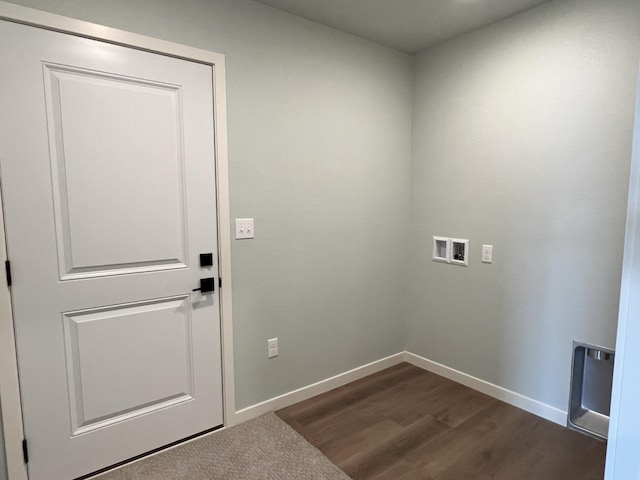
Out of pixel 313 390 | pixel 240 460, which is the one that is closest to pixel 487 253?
pixel 313 390

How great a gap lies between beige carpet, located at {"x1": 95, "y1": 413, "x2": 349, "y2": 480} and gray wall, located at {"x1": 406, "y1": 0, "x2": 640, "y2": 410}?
4.60 ft

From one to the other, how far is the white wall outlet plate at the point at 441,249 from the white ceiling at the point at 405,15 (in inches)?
57.6

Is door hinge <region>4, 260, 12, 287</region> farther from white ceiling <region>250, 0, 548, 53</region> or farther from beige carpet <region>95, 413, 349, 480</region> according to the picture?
white ceiling <region>250, 0, 548, 53</region>

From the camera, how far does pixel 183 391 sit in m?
2.05

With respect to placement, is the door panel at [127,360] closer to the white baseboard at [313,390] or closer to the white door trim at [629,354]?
the white baseboard at [313,390]

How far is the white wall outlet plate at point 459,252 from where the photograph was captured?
2.65 m

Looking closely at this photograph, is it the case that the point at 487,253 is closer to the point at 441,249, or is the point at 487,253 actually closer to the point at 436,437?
the point at 441,249

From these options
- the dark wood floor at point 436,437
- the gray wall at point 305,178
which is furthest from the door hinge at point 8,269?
the dark wood floor at point 436,437

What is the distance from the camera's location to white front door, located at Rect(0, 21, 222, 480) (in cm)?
159

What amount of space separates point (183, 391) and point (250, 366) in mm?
412

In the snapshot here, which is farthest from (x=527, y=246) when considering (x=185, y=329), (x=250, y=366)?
(x=185, y=329)

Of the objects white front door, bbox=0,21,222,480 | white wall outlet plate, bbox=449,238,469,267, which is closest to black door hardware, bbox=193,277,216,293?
white front door, bbox=0,21,222,480

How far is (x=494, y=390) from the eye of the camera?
255 cm

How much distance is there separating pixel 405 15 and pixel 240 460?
2.76m
